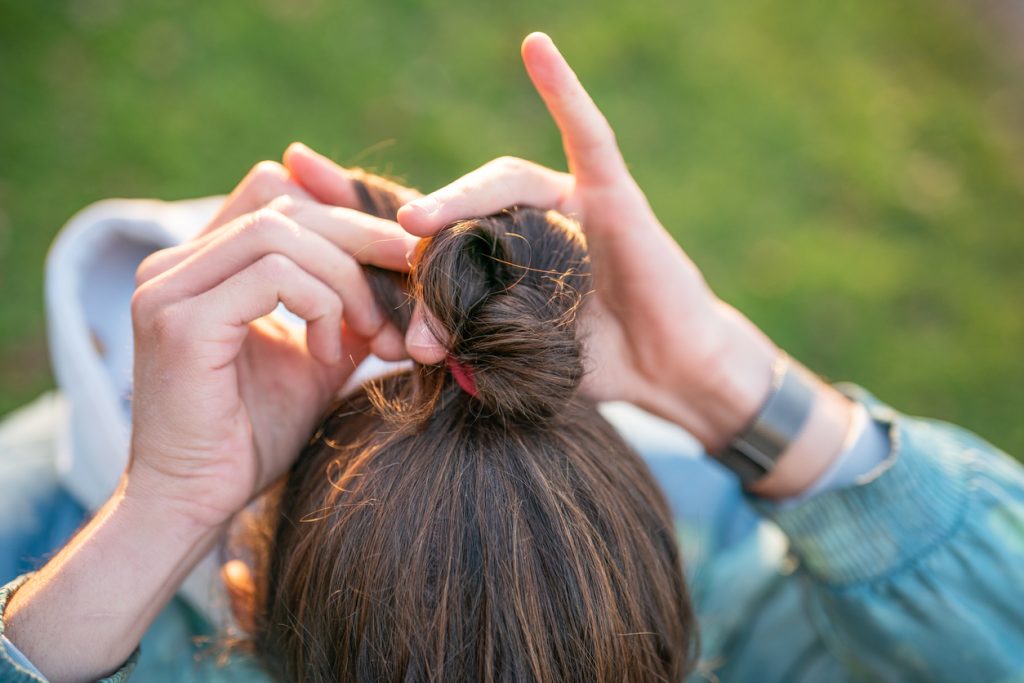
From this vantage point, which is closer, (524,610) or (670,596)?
(524,610)

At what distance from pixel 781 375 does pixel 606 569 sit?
69 cm

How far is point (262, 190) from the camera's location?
133cm

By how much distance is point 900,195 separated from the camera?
348 centimetres

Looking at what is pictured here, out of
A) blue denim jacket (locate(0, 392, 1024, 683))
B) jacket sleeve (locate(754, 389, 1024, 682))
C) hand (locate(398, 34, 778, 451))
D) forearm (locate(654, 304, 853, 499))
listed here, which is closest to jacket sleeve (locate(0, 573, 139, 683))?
blue denim jacket (locate(0, 392, 1024, 683))

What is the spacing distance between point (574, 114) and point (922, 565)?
1026 mm

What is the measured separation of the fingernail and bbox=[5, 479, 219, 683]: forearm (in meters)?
0.63

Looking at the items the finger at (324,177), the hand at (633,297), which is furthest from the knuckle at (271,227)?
the hand at (633,297)

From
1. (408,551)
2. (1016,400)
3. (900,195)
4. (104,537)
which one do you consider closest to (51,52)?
(104,537)

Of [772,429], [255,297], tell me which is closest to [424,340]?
[255,297]

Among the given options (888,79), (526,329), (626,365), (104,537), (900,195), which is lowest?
(104,537)

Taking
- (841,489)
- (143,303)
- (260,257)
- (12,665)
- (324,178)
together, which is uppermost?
(324,178)

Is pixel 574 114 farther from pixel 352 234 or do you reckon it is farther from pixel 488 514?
pixel 488 514

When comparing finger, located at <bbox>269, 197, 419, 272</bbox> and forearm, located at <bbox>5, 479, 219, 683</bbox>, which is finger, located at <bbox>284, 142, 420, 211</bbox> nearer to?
finger, located at <bbox>269, 197, 419, 272</bbox>

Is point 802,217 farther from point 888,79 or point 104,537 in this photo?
point 104,537
